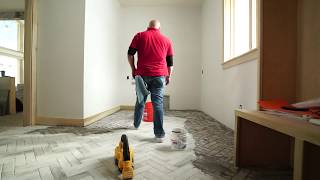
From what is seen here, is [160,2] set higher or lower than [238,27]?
higher

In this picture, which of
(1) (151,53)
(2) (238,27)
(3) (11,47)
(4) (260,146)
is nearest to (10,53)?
(3) (11,47)

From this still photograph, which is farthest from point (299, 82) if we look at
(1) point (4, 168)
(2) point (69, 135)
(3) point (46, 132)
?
(3) point (46, 132)

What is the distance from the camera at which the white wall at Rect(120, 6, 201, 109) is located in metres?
4.12

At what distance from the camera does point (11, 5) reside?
14.3 ft

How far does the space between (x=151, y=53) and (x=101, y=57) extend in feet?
4.83

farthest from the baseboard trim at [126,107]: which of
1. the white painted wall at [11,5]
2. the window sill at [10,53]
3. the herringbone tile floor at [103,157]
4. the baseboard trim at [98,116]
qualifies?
the window sill at [10,53]

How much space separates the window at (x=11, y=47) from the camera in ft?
18.5

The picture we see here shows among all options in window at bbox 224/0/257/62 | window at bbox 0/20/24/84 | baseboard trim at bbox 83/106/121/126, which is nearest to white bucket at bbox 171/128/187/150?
window at bbox 224/0/257/62

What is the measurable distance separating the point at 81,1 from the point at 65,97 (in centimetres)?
121

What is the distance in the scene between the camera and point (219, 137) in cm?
187

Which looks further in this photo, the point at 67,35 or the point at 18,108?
the point at 18,108

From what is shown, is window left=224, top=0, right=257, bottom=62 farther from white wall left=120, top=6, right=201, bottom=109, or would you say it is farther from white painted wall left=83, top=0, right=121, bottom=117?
white painted wall left=83, top=0, right=121, bottom=117

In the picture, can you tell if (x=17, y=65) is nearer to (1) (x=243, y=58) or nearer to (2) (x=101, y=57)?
(2) (x=101, y=57)

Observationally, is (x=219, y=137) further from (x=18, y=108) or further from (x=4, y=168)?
(x=18, y=108)
